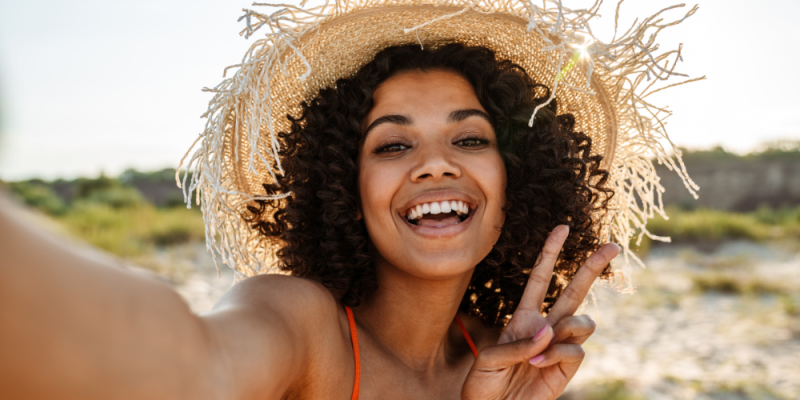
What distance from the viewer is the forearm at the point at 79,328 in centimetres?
58

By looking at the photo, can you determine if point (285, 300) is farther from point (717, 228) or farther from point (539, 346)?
point (717, 228)

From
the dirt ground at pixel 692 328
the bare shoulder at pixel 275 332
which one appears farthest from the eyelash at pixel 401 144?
the dirt ground at pixel 692 328

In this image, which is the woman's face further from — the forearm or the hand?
the forearm

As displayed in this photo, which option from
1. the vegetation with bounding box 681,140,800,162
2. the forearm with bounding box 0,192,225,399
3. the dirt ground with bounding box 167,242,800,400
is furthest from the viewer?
the vegetation with bounding box 681,140,800,162

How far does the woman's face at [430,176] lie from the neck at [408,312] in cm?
19

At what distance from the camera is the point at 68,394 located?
610 mm

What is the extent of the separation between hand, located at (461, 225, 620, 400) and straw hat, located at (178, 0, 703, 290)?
1.31 feet

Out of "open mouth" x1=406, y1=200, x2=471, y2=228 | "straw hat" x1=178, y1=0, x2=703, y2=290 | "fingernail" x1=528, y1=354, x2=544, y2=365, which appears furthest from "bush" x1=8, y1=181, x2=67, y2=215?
"fingernail" x1=528, y1=354, x2=544, y2=365

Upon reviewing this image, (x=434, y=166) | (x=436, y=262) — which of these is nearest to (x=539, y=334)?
(x=436, y=262)

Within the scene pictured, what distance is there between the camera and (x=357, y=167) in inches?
86.9

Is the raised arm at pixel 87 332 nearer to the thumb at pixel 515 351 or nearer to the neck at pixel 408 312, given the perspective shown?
the thumb at pixel 515 351

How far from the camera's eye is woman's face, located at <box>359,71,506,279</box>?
6.38ft

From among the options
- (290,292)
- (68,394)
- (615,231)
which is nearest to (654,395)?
(615,231)

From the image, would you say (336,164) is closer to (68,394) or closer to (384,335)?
(384,335)
